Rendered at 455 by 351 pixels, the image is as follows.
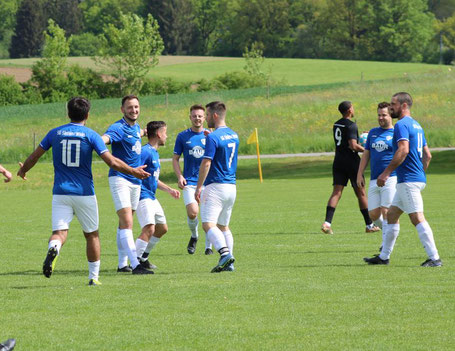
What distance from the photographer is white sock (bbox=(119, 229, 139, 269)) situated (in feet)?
36.6

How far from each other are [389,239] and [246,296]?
3158mm

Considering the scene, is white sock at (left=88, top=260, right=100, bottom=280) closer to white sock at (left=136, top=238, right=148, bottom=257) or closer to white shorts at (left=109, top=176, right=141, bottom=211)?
white shorts at (left=109, top=176, right=141, bottom=211)

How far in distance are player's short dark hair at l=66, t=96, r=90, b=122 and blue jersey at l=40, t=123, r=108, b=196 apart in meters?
0.09

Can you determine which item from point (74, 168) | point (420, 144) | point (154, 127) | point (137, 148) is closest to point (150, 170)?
point (154, 127)

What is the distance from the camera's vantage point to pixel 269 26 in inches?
5768

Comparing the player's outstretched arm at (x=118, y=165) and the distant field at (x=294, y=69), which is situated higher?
the player's outstretched arm at (x=118, y=165)

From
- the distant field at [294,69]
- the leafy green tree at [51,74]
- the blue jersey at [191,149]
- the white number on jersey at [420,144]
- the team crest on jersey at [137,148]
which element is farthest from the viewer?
the distant field at [294,69]

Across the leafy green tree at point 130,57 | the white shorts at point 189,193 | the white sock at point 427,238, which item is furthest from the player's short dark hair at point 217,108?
the leafy green tree at point 130,57

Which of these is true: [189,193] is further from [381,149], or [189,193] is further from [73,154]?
[73,154]

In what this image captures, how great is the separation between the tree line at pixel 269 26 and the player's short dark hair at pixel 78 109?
402 ft

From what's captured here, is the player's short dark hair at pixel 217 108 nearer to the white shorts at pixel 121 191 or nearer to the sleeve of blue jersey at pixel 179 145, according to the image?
the white shorts at pixel 121 191

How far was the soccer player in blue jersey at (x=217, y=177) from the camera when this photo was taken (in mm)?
10992

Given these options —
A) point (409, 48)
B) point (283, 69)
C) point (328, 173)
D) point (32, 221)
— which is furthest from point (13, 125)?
point (409, 48)

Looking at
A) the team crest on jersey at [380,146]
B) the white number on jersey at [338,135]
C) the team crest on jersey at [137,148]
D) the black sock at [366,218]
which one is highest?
the team crest on jersey at [137,148]
